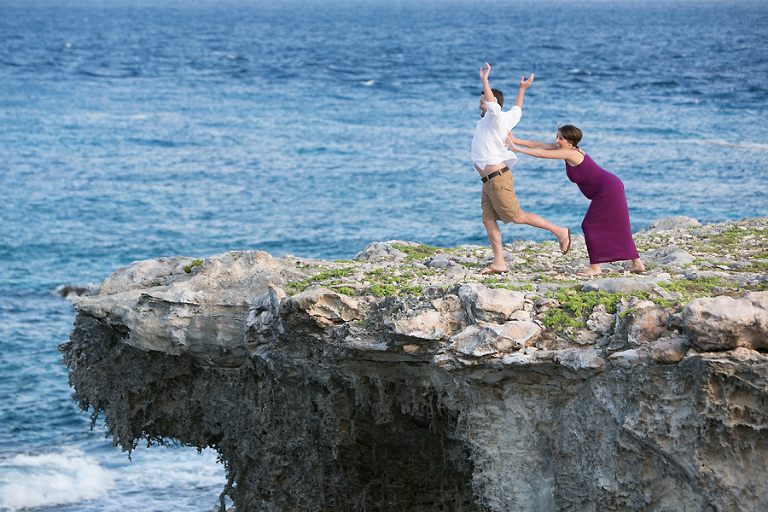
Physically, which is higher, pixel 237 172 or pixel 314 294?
pixel 314 294

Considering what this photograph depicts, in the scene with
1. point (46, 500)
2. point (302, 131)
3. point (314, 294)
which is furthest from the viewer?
point (302, 131)

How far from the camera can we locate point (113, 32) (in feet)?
372

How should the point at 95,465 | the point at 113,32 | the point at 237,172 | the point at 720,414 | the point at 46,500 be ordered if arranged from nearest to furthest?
1. the point at 720,414
2. the point at 46,500
3. the point at 95,465
4. the point at 237,172
5. the point at 113,32

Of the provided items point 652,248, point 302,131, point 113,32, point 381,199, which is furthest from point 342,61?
point 652,248

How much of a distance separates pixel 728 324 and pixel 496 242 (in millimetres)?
3871

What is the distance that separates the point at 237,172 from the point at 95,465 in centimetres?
2404

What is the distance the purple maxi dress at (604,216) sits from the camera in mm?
9969

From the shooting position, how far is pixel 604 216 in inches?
394

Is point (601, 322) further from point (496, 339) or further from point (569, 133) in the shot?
point (569, 133)

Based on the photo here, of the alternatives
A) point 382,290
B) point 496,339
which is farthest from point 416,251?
point 496,339

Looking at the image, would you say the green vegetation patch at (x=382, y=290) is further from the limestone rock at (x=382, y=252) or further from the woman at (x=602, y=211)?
the woman at (x=602, y=211)

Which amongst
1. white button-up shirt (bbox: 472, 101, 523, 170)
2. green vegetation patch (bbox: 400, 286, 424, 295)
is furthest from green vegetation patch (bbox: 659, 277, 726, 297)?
green vegetation patch (bbox: 400, 286, 424, 295)

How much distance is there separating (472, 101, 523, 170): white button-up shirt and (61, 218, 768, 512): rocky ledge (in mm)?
1709

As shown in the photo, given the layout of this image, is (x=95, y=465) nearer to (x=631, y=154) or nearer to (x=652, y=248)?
(x=652, y=248)
